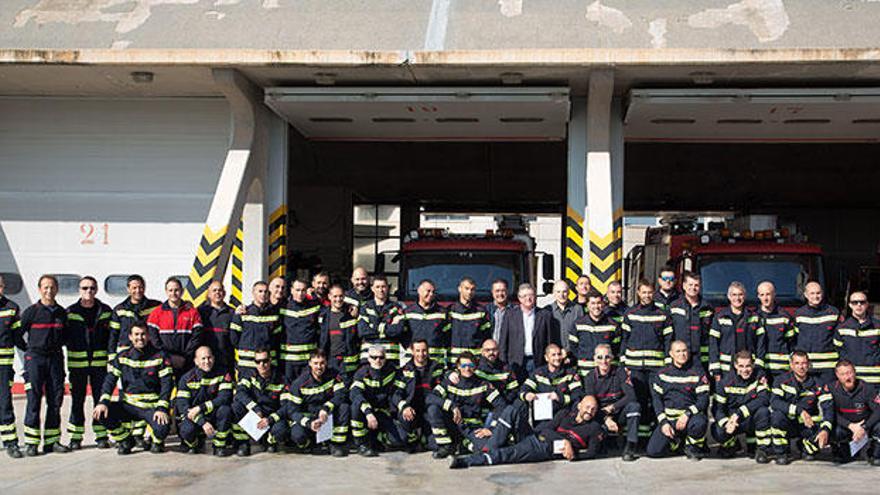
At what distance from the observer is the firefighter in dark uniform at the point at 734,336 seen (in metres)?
9.05

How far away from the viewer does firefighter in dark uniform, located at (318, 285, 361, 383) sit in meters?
9.45

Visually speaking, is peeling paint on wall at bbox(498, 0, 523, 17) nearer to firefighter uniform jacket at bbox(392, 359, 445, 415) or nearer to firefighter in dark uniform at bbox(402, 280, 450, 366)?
firefighter in dark uniform at bbox(402, 280, 450, 366)

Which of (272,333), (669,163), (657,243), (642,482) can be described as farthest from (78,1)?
(669,163)

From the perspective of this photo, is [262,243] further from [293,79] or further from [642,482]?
[642,482]

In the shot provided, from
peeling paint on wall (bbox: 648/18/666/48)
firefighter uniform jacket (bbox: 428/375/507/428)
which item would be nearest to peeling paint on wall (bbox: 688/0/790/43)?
peeling paint on wall (bbox: 648/18/666/48)

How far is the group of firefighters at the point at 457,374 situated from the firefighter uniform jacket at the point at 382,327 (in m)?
0.02

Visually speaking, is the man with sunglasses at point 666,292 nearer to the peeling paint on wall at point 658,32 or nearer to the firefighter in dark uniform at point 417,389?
the firefighter in dark uniform at point 417,389

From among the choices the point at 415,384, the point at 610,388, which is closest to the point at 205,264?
the point at 415,384

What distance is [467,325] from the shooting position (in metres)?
9.34

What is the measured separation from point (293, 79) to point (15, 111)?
4.10m

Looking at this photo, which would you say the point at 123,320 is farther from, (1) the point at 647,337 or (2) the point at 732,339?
(2) the point at 732,339

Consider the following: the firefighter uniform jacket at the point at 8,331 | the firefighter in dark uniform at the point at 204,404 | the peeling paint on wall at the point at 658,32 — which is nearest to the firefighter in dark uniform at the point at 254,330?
the firefighter in dark uniform at the point at 204,404

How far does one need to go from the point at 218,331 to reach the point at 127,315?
2.62 feet

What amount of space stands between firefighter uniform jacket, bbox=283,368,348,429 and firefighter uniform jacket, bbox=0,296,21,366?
2.40 metres
